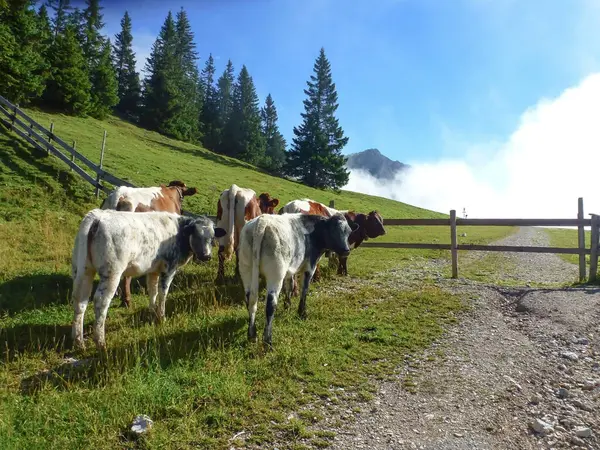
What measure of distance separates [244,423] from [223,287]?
5301 mm

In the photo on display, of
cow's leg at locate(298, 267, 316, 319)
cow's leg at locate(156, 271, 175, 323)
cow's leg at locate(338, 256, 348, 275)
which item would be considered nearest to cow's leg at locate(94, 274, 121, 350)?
cow's leg at locate(156, 271, 175, 323)

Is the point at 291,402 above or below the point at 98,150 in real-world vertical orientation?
below

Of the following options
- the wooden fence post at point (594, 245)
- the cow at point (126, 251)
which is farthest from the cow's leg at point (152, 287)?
the wooden fence post at point (594, 245)

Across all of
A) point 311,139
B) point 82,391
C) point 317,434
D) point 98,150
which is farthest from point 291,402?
point 311,139

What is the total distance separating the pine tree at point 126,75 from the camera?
5972cm

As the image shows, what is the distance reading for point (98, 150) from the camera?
25703mm

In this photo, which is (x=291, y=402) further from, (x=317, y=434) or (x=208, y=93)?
(x=208, y=93)

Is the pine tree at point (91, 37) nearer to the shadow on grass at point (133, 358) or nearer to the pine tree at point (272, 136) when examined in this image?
the pine tree at point (272, 136)

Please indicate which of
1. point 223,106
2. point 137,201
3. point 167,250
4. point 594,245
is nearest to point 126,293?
point 167,250

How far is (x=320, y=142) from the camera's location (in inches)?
1992

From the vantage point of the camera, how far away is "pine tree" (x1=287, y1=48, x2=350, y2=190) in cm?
5056

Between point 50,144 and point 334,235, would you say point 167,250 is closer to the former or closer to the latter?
point 334,235

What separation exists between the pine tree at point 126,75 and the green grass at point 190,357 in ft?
182

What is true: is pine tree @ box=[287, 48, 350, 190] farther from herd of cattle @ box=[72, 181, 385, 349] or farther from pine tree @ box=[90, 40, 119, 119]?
herd of cattle @ box=[72, 181, 385, 349]
